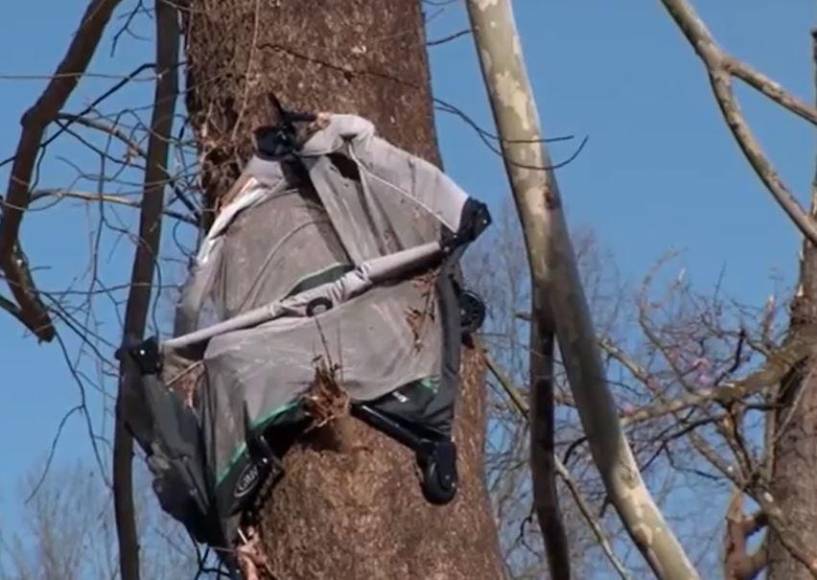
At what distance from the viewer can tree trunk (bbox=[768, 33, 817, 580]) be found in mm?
9078

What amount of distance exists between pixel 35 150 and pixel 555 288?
2232 mm

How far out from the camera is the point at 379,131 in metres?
3.92

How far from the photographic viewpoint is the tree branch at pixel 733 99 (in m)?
2.91

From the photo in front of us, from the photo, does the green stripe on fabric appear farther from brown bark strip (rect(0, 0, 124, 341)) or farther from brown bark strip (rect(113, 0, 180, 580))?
brown bark strip (rect(0, 0, 124, 341))

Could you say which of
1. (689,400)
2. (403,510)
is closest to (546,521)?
(403,510)

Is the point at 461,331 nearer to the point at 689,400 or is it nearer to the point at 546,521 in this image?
the point at 546,521

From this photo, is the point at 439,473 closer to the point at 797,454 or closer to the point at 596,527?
the point at 596,527

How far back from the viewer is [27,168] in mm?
5012

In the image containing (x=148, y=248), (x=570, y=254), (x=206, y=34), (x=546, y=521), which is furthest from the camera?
(x=148, y=248)

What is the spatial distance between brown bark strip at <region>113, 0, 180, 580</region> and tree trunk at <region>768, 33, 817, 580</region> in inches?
188

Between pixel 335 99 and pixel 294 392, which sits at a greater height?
pixel 335 99

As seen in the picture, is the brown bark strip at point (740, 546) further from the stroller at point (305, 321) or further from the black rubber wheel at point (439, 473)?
the black rubber wheel at point (439, 473)

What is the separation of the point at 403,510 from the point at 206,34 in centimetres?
117

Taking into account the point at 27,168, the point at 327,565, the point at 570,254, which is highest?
the point at 27,168
